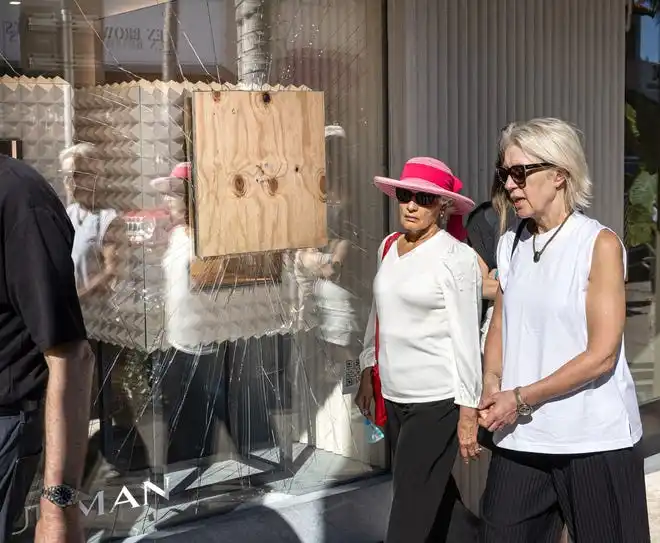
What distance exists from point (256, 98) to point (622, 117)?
8.06 feet

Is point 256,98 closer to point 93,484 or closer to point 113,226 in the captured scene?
point 113,226

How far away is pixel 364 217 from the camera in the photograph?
475 cm

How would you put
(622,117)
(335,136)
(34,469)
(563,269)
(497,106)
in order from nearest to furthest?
(34,469) → (563,269) → (335,136) → (497,106) → (622,117)

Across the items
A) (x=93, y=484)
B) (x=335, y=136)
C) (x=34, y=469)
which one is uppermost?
(x=335, y=136)

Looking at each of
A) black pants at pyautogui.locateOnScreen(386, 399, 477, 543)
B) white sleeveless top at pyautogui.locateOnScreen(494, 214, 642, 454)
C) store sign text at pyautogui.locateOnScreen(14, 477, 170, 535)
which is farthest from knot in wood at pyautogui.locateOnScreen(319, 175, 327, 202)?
white sleeveless top at pyautogui.locateOnScreen(494, 214, 642, 454)

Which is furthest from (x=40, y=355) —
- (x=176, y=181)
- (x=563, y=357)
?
(x=176, y=181)

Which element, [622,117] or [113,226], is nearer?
[113,226]

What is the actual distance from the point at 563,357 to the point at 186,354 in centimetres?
186

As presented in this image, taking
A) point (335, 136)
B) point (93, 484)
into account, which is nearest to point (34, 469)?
point (93, 484)

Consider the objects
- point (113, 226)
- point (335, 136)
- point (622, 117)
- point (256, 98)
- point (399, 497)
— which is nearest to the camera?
point (399, 497)

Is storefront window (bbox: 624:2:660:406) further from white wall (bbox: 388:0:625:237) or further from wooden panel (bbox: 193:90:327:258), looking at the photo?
wooden panel (bbox: 193:90:327:258)

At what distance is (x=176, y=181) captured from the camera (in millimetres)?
4102

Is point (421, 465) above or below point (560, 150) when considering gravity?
below

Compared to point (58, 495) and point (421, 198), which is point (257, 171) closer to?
point (421, 198)
